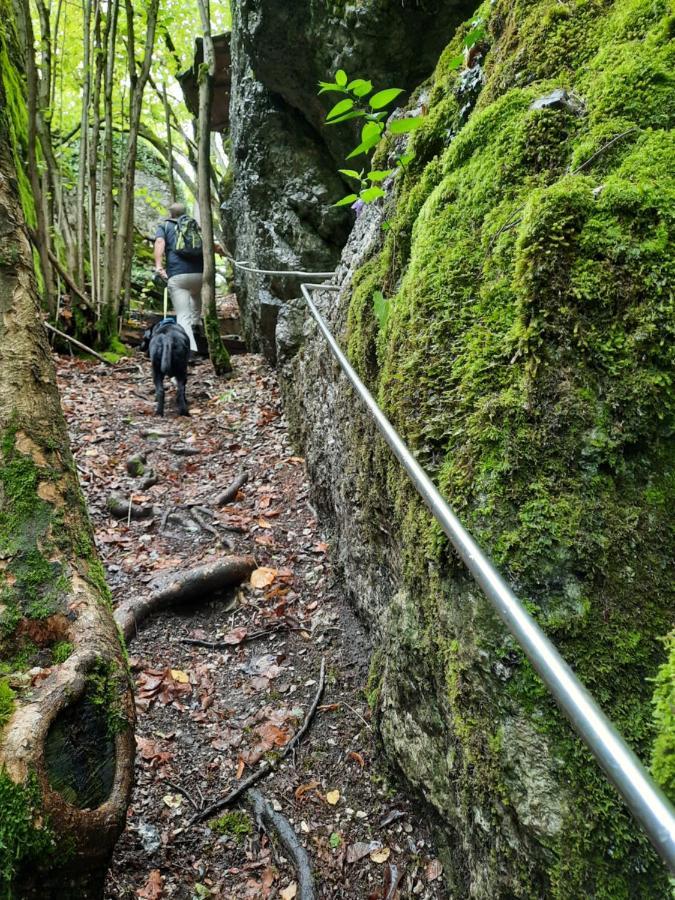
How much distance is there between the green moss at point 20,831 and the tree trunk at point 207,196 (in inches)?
316

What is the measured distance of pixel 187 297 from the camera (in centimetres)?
952

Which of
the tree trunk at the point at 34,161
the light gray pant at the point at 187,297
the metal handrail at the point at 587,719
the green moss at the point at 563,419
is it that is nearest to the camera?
the metal handrail at the point at 587,719

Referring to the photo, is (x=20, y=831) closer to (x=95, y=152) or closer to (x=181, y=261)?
(x=181, y=261)

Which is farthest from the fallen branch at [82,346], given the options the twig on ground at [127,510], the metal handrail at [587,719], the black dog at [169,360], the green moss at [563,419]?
the metal handrail at [587,719]

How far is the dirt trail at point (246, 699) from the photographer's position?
238 centimetres

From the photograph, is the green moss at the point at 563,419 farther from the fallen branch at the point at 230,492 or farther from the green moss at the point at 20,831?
the fallen branch at the point at 230,492

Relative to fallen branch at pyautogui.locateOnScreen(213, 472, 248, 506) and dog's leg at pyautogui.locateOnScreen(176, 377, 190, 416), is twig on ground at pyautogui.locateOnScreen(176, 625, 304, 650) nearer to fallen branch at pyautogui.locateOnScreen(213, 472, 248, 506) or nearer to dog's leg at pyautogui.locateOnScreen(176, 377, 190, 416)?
fallen branch at pyautogui.locateOnScreen(213, 472, 248, 506)

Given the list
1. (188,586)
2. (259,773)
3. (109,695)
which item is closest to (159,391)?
(188,586)

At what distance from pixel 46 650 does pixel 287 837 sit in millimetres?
1548

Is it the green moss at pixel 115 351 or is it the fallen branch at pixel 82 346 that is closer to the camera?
the fallen branch at pixel 82 346

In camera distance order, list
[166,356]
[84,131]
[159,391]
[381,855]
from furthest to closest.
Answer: [84,131] → [159,391] → [166,356] → [381,855]

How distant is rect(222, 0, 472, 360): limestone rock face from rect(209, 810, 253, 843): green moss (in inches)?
281

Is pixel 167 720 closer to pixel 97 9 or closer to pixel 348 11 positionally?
pixel 348 11

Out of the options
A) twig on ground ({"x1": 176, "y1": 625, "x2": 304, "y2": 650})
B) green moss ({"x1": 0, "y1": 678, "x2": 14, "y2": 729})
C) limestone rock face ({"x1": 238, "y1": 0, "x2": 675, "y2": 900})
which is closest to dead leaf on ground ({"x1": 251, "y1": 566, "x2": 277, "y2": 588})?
twig on ground ({"x1": 176, "y1": 625, "x2": 304, "y2": 650})
